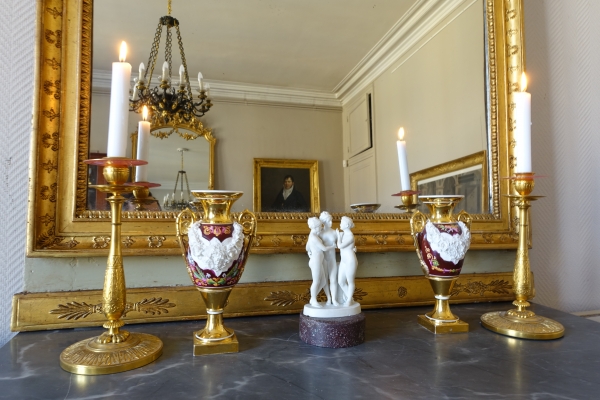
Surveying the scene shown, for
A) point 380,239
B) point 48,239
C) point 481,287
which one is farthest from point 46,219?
point 481,287

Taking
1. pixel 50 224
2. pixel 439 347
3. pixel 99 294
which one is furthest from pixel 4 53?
pixel 439 347

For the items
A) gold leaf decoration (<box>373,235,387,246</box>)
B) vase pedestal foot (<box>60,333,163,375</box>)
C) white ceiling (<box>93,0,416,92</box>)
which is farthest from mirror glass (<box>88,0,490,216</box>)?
vase pedestal foot (<box>60,333,163,375</box>)

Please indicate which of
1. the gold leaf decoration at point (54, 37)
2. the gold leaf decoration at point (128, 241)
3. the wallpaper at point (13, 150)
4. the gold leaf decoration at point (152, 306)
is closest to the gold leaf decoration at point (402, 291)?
the gold leaf decoration at point (152, 306)

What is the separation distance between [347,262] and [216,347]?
0.30 meters

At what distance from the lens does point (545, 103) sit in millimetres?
1243

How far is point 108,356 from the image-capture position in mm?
642

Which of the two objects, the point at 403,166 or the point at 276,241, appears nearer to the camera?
the point at 276,241

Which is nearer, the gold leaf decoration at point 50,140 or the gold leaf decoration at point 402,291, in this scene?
the gold leaf decoration at point 50,140

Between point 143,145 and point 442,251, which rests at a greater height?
point 143,145

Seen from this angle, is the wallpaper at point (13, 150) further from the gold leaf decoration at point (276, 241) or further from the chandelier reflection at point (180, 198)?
the gold leaf decoration at point (276, 241)

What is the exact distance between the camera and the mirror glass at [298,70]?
0.91 metres

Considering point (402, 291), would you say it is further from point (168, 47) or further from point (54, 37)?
point (54, 37)

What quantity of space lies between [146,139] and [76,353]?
0.48 metres

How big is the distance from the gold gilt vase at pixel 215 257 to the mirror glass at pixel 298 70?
22 cm
